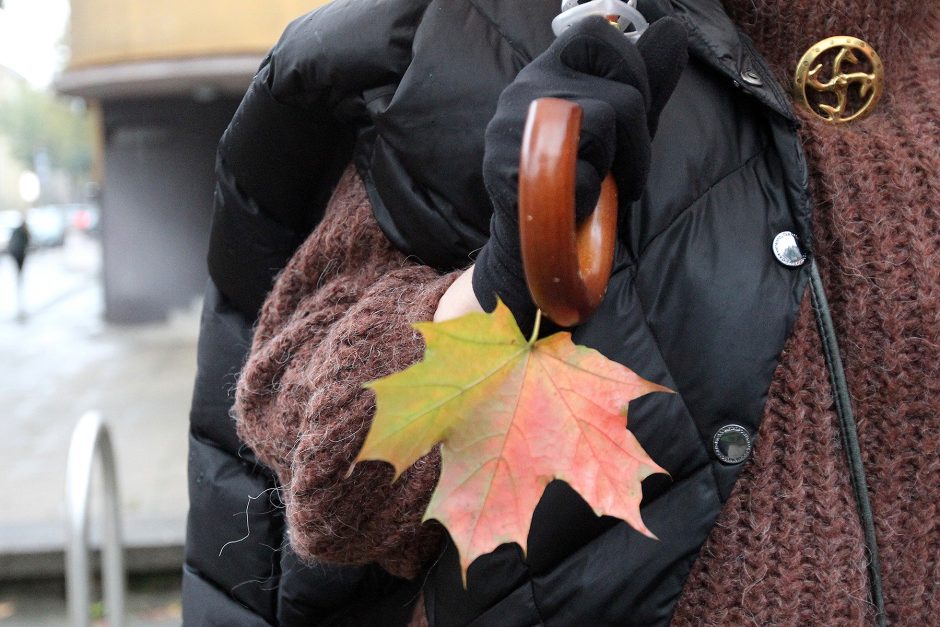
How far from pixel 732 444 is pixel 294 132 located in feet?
1.93

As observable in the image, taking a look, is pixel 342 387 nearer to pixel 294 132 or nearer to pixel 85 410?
pixel 294 132

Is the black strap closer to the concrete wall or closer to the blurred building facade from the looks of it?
the blurred building facade

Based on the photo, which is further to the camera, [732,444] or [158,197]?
[158,197]

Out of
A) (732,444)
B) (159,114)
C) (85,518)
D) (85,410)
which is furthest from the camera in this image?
(159,114)

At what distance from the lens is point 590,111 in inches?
27.7

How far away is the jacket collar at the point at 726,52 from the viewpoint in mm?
889

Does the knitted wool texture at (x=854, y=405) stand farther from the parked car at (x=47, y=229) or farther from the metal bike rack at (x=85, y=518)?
the parked car at (x=47, y=229)

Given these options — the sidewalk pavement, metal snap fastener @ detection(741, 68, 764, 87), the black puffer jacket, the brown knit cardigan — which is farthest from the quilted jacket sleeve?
the sidewalk pavement

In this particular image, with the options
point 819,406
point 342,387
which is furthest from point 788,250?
point 342,387

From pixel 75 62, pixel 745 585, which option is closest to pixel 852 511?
pixel 745 585

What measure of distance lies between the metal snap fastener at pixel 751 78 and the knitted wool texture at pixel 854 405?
0.08m

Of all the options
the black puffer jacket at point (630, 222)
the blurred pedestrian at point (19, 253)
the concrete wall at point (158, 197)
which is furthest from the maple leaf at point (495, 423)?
the blurred pedestrian at point (19, 253)

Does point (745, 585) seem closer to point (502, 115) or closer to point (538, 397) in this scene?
point (538, 397)

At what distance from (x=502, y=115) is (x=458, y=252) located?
25 centimetres
